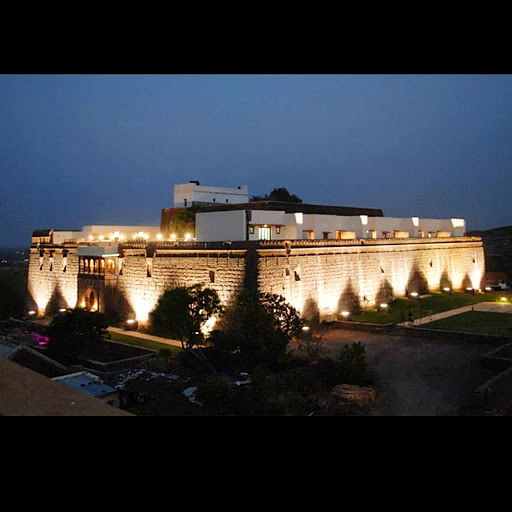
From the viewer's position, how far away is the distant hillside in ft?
157

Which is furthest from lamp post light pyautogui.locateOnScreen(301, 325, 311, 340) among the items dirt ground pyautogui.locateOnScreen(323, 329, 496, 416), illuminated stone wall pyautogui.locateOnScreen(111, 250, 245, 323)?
illuminated stone wall pyautogui.locateOnScreen(111, 250, 245, 323)

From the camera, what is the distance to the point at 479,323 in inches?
902

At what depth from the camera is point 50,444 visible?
100 inches

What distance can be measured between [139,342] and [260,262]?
668 cm

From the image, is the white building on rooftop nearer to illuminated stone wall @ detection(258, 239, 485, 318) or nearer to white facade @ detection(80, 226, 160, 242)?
illuminated stone wall @ detection(258, 239, 485, 318)

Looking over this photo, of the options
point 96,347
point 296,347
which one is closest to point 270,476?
point 296,347

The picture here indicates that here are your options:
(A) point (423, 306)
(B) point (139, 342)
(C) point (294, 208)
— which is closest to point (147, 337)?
(B) point (139, 342)

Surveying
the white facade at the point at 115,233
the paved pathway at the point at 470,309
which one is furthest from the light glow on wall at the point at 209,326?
the white facade at the point at 115,233

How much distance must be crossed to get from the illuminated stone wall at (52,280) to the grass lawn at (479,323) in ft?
66.3

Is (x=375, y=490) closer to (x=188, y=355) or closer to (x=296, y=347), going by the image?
(x=188, y=355)

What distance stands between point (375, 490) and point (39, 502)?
1.55 m

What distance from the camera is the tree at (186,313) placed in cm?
2012

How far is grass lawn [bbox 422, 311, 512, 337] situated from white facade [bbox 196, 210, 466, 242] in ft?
26.1

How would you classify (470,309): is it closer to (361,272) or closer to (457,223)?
(361,272)
